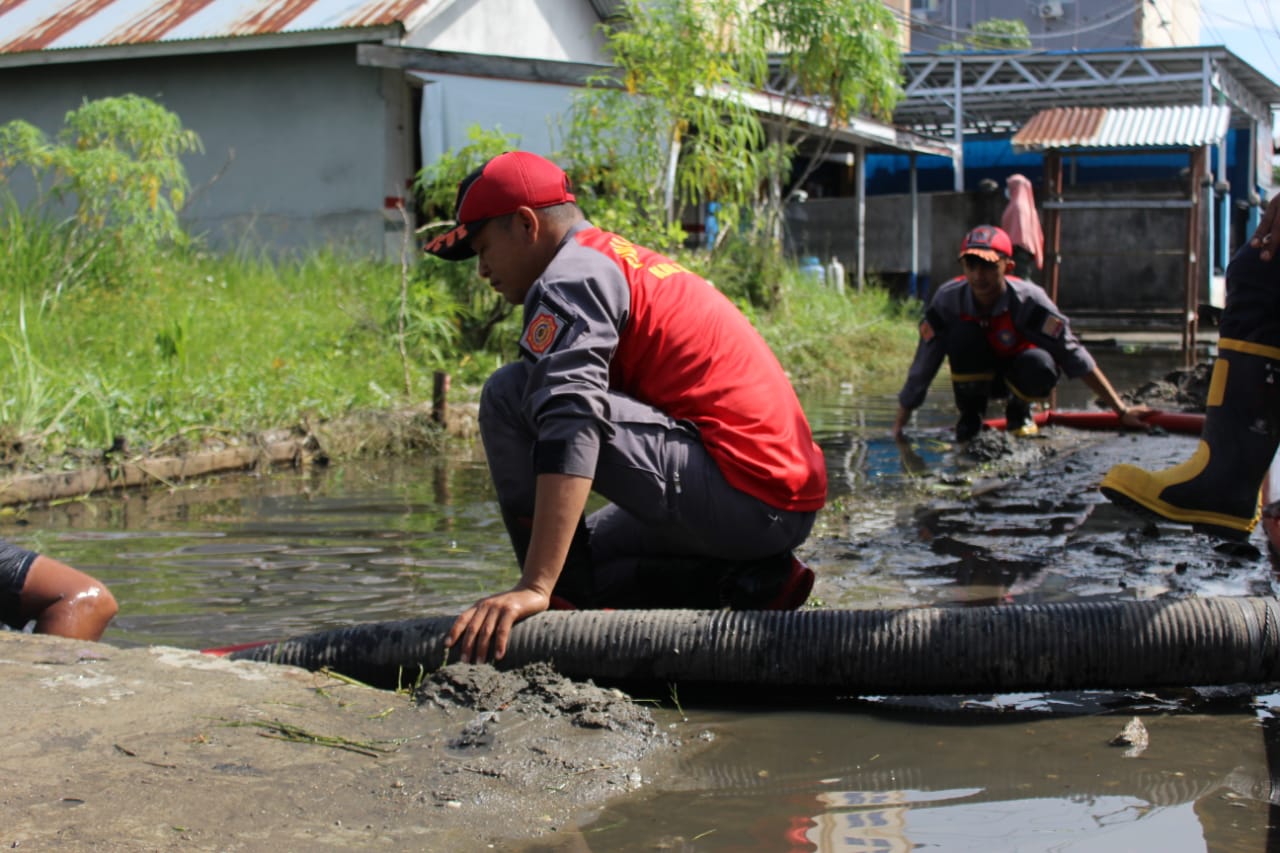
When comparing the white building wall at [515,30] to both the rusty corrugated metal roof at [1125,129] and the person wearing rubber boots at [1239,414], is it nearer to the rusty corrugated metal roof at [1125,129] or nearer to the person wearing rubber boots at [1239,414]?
the rusty corrugated metal roof at [1125,129]

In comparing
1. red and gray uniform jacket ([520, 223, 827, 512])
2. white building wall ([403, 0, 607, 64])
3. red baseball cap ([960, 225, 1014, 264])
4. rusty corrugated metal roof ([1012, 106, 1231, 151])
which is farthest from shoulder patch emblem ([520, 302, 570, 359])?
rusty corrugated metal roof ([1012, 106, 1231, 151])

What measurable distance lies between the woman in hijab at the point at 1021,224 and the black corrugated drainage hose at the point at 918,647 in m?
11.3

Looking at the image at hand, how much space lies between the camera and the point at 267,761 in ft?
8.41

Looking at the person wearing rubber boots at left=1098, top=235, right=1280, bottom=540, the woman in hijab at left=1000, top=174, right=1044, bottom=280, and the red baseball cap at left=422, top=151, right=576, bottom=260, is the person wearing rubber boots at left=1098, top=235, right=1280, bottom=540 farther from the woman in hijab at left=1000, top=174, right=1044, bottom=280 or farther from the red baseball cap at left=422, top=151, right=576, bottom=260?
the woman in hijab at left=1000, top=174, right=1044, bottom=280

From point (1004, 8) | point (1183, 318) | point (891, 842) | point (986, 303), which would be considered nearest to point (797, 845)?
point (891, 842)

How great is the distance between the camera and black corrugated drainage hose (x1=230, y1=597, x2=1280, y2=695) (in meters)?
3.12

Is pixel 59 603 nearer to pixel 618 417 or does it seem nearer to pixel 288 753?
pixel 288 753

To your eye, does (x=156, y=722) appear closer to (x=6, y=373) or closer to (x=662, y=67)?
(x=6, y=373)

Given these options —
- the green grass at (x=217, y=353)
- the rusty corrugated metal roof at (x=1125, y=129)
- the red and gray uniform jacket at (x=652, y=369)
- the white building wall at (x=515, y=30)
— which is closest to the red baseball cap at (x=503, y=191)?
the red and gray uniform jacket at (x=652, y=369)

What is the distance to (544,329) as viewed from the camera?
10.3ft

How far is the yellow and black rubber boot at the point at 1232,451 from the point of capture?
3.62 metres

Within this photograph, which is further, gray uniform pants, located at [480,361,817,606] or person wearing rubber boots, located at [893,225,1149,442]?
person wearing rubber boots, located at [893,225,1149,442]

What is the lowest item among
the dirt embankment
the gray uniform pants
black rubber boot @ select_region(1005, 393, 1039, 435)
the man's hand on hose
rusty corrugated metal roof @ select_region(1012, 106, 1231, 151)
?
black rubber boot @ select_region(1005, 393, 1039, 435)

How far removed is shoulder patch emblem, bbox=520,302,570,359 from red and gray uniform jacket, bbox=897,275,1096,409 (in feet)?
15.4
